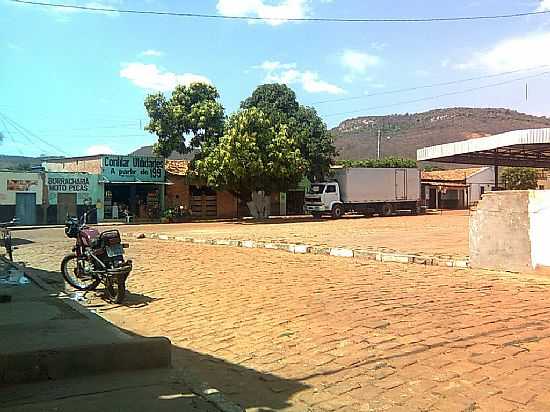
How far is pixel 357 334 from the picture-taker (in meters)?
6.43

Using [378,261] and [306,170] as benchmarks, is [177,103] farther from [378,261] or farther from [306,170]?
[378,261]

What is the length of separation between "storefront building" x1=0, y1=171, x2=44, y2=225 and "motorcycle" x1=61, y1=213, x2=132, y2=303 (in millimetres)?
28121

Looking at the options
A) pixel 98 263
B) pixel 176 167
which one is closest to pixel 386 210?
pixel 176 167

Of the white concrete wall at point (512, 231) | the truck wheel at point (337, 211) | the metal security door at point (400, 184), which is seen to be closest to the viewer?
the white concrete wall at point (512, 231)

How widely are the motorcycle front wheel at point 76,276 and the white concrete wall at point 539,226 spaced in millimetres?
7574

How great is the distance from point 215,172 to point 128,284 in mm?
26196

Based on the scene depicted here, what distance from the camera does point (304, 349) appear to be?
6.06m

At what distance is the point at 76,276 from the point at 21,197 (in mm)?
29471

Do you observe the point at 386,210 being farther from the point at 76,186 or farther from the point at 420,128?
the point at 420,128

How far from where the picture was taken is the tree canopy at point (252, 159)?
36062 millimetres

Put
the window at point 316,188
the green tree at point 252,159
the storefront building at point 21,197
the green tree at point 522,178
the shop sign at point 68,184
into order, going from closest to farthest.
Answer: the green tree at point 252,159 → the storefront building at point 21,197 → the shop sign at point 68,184 → the window at point 316,188 → the green tree at point 522,178

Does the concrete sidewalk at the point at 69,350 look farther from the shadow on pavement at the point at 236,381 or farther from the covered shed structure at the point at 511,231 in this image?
the covered shed structure at the point at 511,231

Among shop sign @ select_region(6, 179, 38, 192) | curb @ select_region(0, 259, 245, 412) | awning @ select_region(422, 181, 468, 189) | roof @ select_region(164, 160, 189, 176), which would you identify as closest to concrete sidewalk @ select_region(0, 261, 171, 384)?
curb @ select_region(0, 259, 245, 412)

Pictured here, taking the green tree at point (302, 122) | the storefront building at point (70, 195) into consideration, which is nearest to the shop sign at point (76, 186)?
the storefront building at point (70, 195)
